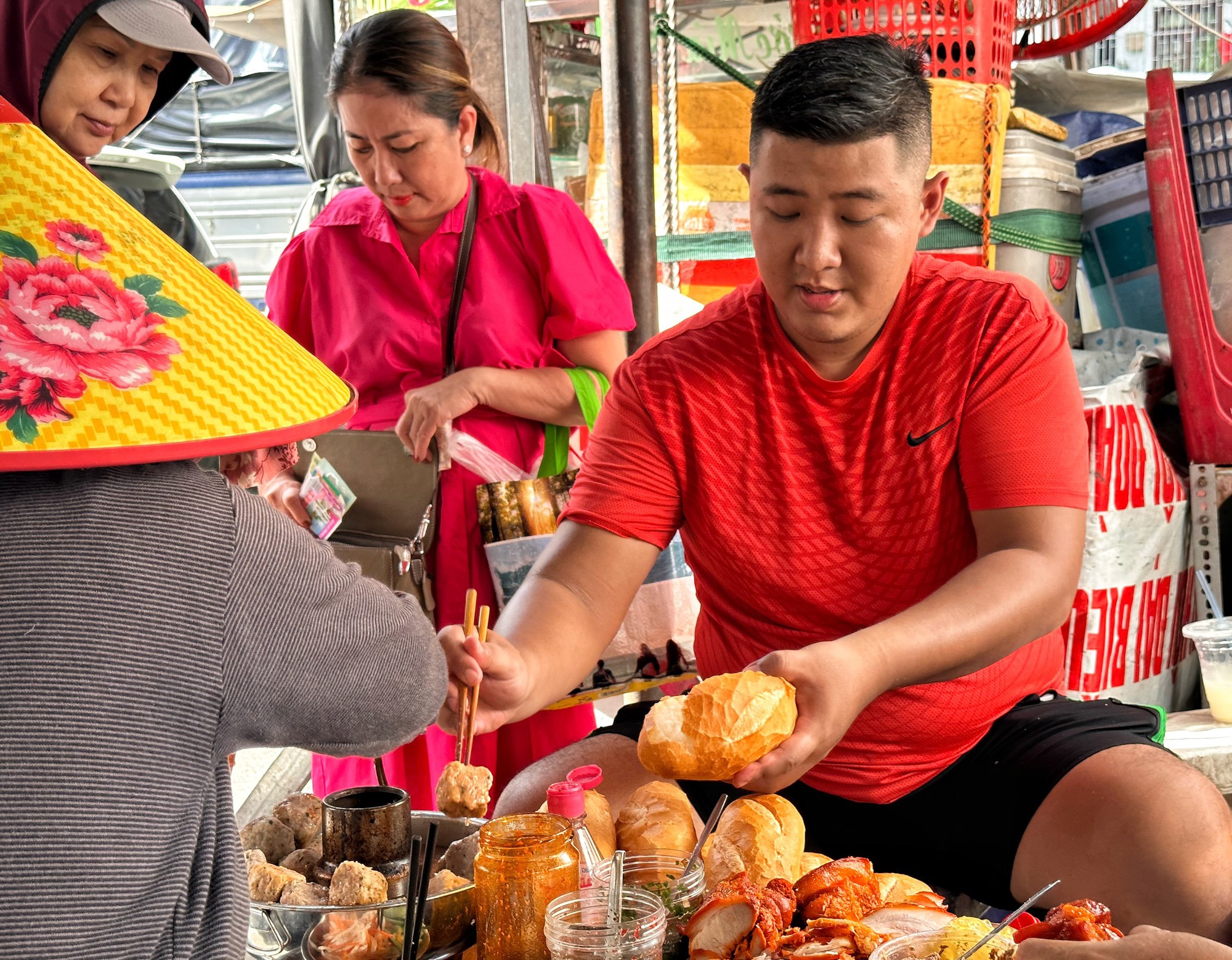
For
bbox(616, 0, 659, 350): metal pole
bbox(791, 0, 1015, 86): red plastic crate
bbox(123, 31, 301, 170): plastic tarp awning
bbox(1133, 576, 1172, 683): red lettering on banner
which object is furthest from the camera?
bbox(123, 31, 301, 170): plastic tarp awning

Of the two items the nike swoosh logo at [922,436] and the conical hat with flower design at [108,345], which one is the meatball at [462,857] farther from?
the nike swoosh logo at [922,436]

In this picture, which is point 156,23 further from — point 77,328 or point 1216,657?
point 1216,657

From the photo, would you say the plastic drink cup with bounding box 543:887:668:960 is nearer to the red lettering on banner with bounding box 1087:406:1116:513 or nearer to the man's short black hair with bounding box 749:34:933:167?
the man's short black hair with bounding box 749:34:933:167

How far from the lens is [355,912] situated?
122 centimetres

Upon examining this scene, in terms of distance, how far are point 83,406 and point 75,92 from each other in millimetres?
1201

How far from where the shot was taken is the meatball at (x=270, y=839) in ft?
4.72

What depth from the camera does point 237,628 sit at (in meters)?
1.05

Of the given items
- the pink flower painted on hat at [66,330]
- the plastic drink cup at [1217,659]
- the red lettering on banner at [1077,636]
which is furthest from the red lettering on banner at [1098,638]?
the pink flower painted on hat at [66,330]

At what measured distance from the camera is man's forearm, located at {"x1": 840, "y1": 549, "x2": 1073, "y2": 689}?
1594 mm

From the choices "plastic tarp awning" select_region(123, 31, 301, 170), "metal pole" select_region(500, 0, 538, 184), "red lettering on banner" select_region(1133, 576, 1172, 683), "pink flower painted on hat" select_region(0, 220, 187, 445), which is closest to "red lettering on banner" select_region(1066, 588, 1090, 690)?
"red lettering on banner" select_region(1133, 576, 1172, 683)

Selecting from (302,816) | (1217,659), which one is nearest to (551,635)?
(302,816)

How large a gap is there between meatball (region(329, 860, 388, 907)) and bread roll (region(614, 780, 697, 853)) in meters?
0.35

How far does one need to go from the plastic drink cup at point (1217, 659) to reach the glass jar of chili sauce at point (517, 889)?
8.20ft

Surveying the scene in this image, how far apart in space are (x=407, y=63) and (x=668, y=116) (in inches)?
47.0
